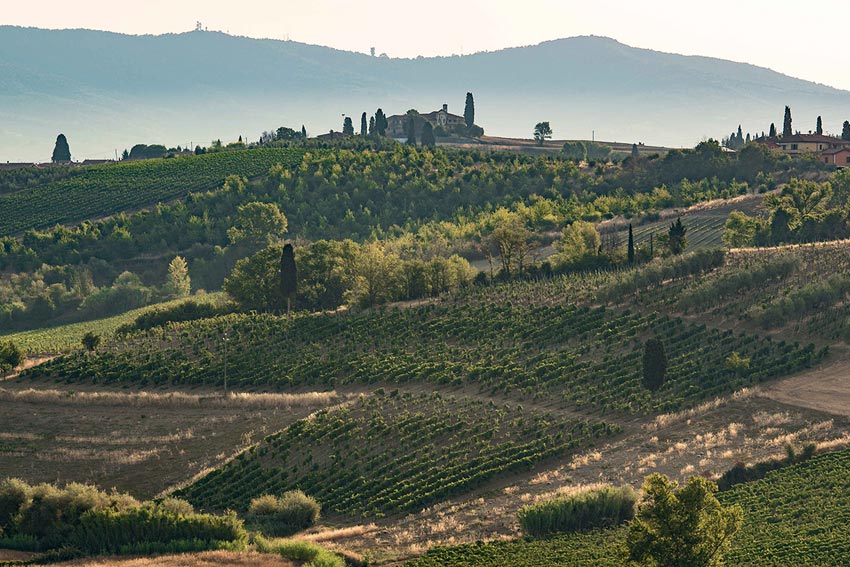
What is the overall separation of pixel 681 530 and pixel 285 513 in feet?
76.2

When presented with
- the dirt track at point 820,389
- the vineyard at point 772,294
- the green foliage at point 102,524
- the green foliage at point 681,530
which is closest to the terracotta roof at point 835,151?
the vineyard at point 772,294

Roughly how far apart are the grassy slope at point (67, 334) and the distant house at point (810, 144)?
8497 centimetres

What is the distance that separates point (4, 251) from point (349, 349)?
85.9m

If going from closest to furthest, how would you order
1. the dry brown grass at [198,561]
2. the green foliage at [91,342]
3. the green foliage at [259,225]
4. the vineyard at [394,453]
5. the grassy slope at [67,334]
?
1. the dry brown grass at [198,561]
2. the vineyard at [394,453]
3. the green foliage at [91,342]
4. the grassy slope at [67,334]
5. the green foliage at [259,225]

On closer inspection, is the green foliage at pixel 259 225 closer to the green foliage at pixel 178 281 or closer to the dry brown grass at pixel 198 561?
the green foliage at pixel 178 281

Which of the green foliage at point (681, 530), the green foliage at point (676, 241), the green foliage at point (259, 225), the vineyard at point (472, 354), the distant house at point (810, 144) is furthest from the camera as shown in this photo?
the distant house at point (810, 144)

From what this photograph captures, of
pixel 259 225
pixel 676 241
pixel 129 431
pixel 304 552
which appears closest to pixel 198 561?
pixel 304 552

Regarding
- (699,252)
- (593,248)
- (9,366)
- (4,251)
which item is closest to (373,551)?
(9,366)

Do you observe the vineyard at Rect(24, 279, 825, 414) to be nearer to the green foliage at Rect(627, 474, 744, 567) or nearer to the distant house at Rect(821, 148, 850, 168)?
the green foliage at Rect(627, 474, 744, 567)

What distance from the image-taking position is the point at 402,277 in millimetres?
111438

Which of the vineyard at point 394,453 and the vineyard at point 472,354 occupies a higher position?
the vineyard at point 472,354

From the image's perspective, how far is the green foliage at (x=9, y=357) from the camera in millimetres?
96812

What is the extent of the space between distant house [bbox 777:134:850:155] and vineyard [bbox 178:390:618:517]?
114 metres

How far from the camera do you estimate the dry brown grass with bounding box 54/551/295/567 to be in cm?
5603
